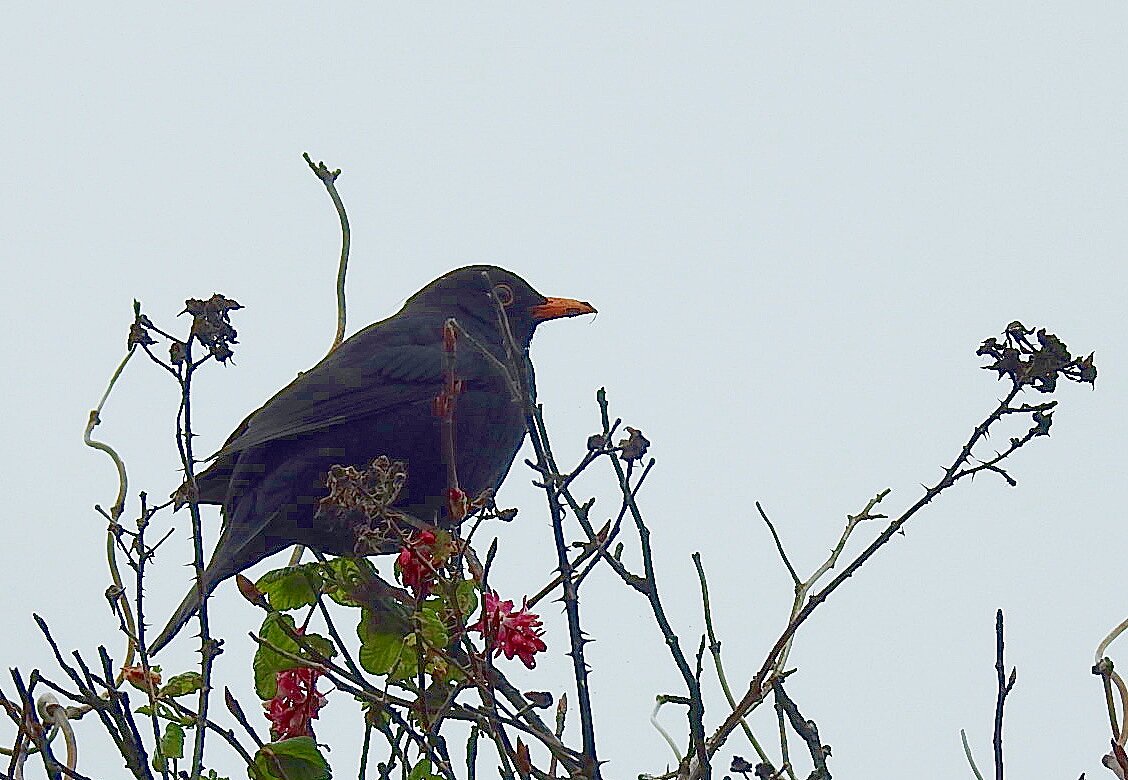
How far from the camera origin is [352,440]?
3.73 m

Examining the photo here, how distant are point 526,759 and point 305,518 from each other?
172cm

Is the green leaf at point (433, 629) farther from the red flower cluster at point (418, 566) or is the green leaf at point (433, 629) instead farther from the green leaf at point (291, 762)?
the green leaf at point (291, 762)

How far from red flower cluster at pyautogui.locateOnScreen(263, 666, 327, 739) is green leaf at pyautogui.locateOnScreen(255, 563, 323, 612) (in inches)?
4.4

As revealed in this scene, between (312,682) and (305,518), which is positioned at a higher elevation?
(305,518)

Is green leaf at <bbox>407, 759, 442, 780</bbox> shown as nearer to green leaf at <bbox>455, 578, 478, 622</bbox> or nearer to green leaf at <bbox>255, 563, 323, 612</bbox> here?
green leaf at <bbox>455, 578, 478, 622</bbox>

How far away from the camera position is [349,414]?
372 cm

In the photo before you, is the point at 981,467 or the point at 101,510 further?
the point at 101,510

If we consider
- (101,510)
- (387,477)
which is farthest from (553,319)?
(387,477)

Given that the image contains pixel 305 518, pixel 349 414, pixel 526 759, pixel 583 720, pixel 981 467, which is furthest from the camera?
pixel 349 414

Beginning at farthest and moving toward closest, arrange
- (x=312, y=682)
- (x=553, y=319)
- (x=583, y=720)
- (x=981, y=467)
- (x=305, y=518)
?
(x=553, y=319), (x=305, y=518), (x=312, y=682), (x=981, y=467), (x=583, y=720)

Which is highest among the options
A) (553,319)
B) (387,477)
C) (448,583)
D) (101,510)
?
(553,319)

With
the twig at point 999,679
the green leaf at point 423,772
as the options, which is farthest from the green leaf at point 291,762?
the twig at point 999,679

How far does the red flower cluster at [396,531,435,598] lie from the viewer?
187cm

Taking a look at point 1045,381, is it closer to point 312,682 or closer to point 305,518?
point 312,682
